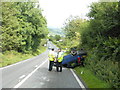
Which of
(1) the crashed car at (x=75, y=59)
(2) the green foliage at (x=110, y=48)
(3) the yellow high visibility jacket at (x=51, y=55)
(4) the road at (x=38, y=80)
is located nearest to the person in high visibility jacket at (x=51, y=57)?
(3) the yellow high visibility jacket at (x=51, y=55)

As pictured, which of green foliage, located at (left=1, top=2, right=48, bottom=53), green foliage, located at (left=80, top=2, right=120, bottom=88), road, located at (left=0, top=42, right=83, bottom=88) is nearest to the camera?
green foliage, located at (left=80, top=2, right=120, bottom=88)

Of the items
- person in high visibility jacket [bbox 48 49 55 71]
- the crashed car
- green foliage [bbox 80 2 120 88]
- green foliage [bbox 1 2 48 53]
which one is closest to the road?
person in high visibility jacket [bbox 48 49 55 71]

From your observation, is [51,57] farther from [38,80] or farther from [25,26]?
[25,26]

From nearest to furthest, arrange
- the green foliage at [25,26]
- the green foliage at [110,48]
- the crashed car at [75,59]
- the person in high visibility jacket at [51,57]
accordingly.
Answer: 1. the green foliage at [110,48]
2. the person in high visibility jacket at [51,57]
3. the crashed car at [75,59]
4. the green foliage at [25,26]

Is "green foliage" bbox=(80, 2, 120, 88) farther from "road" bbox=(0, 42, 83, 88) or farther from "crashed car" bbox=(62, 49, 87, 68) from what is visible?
"crashed car" bbox=(62, 49, 87, 68)

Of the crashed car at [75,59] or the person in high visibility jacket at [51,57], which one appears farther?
the crashed car at [75,59]

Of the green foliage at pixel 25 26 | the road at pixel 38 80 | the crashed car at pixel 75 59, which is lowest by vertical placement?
the road at pixel 38 80

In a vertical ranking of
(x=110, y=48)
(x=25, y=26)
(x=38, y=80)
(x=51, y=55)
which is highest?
(x=25, y=26)

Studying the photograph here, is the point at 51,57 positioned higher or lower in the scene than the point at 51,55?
lower

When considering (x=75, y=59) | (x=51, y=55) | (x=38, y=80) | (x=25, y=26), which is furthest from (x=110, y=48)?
(x=25, y=26)

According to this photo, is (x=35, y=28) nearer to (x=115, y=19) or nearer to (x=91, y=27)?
(x=91, y=27)

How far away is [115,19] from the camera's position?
9.41m

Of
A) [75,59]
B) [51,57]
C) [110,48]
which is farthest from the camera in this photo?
[75,59]

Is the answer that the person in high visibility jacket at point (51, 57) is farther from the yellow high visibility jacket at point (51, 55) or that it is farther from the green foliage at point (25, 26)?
the green foliage at point (25, 26)
